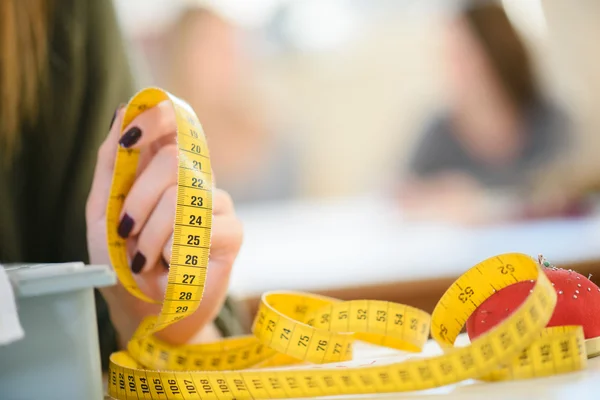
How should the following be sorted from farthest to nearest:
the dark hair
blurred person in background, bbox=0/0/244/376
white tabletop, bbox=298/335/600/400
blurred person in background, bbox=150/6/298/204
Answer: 1. the dark hair
2. blurred person in background, bbox=150/6/298/204
3. blurred person in background, bbox=0/0/244/376
4. white tabletop, bbox=298/335/600/400

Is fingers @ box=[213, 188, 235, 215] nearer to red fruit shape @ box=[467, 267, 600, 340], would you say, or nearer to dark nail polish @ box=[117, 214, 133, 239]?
dark nail polish @ box=[117, 214, 133, 239]

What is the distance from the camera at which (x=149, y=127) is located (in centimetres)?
59

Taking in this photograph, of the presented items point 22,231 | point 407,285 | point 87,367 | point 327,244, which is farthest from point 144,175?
point 327,244

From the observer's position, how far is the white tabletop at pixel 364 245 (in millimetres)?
1229

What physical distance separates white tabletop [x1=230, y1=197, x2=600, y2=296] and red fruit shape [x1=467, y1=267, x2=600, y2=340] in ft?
1.95

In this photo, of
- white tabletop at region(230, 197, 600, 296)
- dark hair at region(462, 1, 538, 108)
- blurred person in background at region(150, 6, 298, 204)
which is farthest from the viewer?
dark hair at region(462, 1, 538, 108)

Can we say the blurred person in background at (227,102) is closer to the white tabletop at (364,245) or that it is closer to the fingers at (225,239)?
the white tabletop at (364,245)

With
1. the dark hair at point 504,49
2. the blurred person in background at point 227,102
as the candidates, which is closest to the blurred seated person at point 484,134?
the dark hair at point 504,49

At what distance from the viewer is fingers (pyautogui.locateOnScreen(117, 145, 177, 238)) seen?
0.56 meters

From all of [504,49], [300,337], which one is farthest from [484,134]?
[300,337]

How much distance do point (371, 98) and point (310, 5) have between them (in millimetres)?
396

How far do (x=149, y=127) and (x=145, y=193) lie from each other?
0.08m

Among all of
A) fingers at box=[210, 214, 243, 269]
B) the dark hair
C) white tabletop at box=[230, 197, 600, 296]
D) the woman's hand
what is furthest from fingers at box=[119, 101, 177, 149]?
the dark hair

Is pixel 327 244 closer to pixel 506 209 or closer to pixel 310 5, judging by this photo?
pixel 506 209
